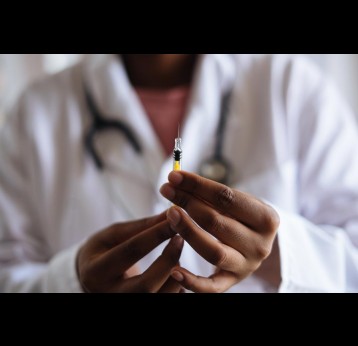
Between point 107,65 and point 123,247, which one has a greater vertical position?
point 107,65

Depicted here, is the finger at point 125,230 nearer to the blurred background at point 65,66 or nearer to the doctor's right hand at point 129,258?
the doctor's right hand at point 129,258

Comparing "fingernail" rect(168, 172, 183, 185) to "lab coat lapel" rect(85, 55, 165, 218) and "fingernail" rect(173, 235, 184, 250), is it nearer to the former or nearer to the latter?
"fingernail" rect(173, 235, 184, 250)

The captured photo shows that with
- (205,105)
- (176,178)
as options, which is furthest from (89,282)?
(205,105)

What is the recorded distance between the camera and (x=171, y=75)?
1.84 feet

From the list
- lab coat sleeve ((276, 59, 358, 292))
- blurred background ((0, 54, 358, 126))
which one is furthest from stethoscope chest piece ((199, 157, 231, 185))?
blurred background ((0, 54, 358, 126))

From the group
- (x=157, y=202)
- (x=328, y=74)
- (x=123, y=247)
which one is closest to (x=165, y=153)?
(x=157, y=202)

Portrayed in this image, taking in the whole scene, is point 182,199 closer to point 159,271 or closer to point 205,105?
point 159,271

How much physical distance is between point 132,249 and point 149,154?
20cm

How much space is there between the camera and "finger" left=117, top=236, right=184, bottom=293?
33cm

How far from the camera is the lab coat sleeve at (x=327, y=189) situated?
416mm

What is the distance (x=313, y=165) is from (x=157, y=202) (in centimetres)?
24
